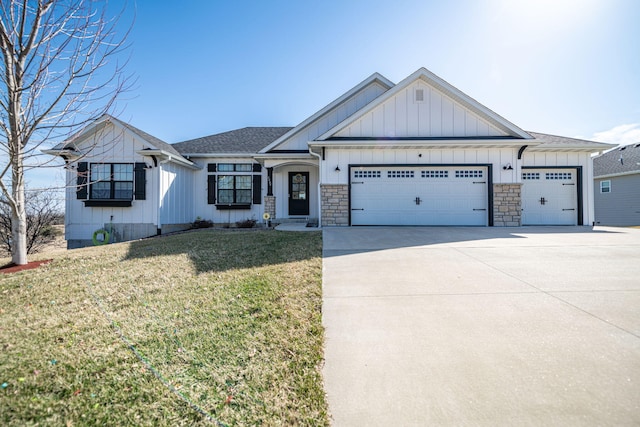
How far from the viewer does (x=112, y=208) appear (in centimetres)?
1070

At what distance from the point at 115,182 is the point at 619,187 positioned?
26.8 meters

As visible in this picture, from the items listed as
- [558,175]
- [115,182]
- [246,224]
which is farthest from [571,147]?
[115,182]

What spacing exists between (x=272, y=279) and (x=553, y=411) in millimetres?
3181

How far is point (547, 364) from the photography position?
2059mm

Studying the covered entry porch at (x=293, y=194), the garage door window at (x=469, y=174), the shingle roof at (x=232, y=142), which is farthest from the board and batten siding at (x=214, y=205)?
the garage door window at (x=469, y=174)

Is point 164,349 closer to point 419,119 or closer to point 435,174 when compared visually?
point 435,174

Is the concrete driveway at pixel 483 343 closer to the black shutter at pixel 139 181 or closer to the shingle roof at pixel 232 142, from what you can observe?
the black shutter at pixel 139 181

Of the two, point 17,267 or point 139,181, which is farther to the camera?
point 139,181

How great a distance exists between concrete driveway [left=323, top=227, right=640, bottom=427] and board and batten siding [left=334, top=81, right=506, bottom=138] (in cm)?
653

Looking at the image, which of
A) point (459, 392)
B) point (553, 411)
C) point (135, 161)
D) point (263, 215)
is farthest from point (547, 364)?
point (135, 161)

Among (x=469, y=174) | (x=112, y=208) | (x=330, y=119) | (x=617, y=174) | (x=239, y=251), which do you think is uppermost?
(x=330, y=119)

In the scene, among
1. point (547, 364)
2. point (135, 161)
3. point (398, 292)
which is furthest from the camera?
point (135, 161)

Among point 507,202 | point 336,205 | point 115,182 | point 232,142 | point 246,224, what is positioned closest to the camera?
point 507,202

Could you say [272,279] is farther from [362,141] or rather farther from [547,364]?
[362,141]
